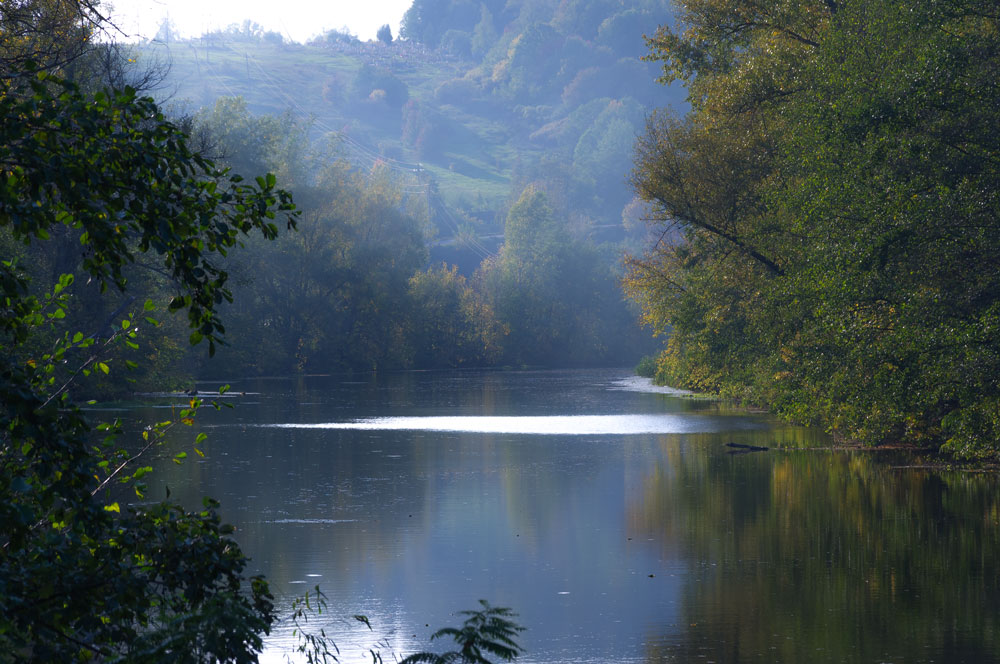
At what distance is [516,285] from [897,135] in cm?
6574

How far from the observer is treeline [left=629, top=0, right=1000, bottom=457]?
699 inches

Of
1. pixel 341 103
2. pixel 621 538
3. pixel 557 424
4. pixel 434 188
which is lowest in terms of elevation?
pixel 621 538

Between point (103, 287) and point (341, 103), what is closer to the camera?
point (103, 287)

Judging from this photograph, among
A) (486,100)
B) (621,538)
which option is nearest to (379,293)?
(621,538)

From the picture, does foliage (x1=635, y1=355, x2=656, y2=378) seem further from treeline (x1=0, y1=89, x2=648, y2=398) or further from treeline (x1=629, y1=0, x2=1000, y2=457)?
treeline (x1=629, y1=0, x2=1000, y2=457)

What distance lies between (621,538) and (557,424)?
16.9 m

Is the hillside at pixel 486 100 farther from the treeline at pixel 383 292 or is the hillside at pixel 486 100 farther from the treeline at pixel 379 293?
the treeline at pixel 383 292

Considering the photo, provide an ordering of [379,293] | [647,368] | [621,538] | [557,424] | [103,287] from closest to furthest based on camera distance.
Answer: [103,287]
[621,538]
[557,424]
[647,368]
[379,293]

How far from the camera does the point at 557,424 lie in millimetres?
31547

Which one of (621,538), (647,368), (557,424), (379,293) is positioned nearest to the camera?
(621,538)

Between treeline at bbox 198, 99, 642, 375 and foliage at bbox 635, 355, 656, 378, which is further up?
treeline at bbox 198, 99, 642, 375

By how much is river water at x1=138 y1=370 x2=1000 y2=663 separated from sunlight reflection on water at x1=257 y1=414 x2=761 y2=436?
1.87 feet

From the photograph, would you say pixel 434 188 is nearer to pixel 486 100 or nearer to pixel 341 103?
pixel 341 103

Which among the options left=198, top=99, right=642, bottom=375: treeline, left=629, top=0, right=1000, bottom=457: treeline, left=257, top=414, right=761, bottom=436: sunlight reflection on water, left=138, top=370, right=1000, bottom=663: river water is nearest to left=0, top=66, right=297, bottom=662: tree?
left=138, top=370, right=1000, bottom=663: river water
